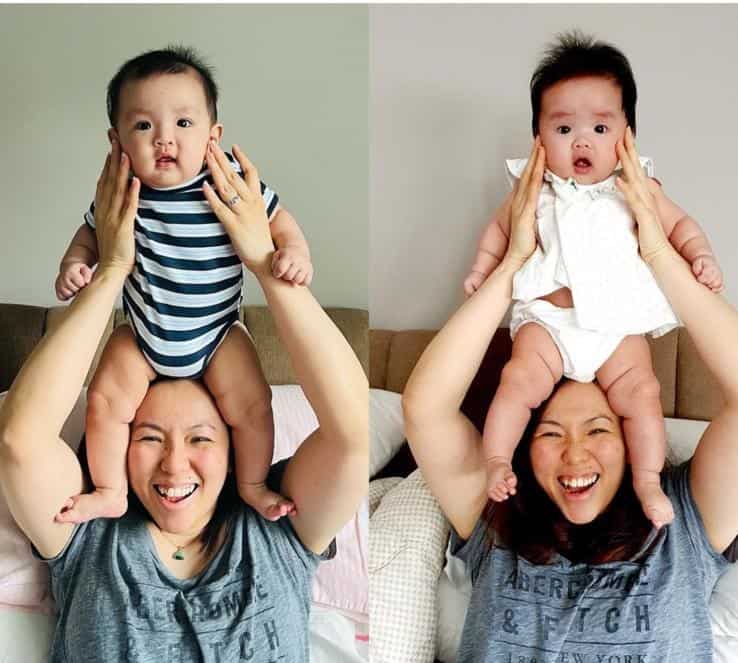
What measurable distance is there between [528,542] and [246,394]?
0.46 m

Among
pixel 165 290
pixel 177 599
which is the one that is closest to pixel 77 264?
pixel 165 290

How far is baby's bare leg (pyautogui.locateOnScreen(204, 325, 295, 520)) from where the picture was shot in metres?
1.15

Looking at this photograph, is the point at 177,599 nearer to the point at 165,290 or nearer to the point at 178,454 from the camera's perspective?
the point at 178,454

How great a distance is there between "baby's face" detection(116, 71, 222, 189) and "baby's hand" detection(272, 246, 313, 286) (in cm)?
15

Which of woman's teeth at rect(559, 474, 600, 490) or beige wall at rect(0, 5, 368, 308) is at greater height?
beige wall at rect(0, 5, 368, 308)

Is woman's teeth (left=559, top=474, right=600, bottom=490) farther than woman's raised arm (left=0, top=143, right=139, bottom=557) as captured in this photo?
Yes

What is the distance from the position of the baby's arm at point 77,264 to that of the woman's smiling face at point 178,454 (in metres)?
0.17

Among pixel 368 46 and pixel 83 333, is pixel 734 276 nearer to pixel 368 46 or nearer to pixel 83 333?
pixel 368 46

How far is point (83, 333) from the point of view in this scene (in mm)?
1134

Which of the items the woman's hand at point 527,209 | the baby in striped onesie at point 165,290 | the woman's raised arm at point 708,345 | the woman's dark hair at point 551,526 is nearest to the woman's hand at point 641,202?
the woman's raised arm at point 708,345

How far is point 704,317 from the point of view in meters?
1.23

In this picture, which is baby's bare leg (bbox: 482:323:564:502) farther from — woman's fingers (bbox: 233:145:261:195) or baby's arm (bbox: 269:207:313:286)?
woman's fingers (bbox: 233:145:261:195)

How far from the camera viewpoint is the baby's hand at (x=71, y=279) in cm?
115

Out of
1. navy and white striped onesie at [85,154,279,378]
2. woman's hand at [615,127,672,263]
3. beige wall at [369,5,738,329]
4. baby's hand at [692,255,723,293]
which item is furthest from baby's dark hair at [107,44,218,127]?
baby's hand at [692,255,723,293]
